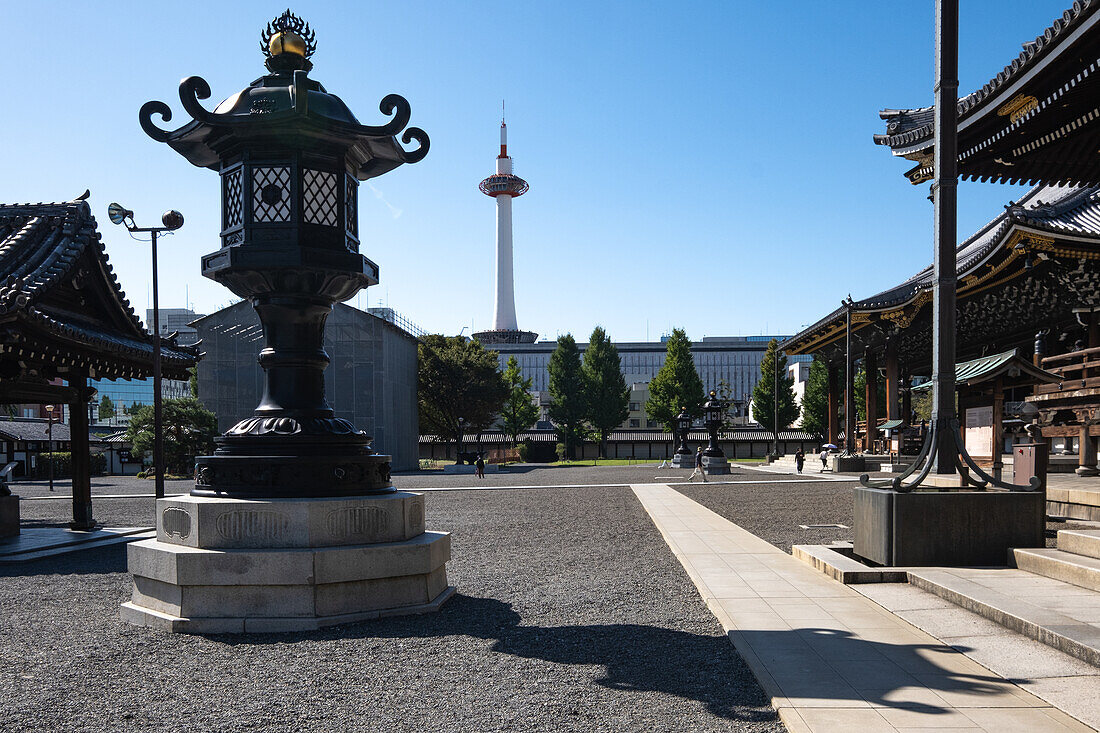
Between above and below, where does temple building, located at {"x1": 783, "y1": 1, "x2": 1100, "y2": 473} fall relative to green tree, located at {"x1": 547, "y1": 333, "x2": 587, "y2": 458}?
above

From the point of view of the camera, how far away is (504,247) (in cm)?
12094

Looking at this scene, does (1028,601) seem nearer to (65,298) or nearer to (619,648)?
(619,648)

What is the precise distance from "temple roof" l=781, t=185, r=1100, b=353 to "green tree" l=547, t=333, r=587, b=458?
33.6 metres

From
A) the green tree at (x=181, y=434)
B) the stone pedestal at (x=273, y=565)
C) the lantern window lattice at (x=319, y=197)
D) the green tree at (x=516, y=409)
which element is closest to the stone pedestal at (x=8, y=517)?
the stone pedestal at (x=273, y=565)

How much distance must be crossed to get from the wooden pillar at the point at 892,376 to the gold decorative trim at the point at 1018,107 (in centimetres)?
3201

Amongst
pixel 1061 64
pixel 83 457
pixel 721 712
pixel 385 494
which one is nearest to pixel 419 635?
pixel 385 494

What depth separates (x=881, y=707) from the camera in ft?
13.9

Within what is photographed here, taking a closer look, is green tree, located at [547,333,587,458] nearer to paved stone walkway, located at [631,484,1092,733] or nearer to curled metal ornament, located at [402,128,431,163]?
paved stone walkway, located at [631,484,1092,733]

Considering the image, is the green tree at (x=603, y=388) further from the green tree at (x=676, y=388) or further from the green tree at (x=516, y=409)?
the green tree at (x=516, y=409)

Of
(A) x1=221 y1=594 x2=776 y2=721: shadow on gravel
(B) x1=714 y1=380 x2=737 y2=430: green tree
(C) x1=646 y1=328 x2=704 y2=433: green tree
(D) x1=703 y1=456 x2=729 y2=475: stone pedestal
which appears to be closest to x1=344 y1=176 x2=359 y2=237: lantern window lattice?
(A) x1=221 y1=594 x2=776 y2=721: shadow on gravel

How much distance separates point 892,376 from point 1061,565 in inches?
1350

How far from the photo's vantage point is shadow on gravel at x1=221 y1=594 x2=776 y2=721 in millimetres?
4695

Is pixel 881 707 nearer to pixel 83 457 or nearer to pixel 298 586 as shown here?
pixel 298 586

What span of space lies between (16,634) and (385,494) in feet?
10.9
